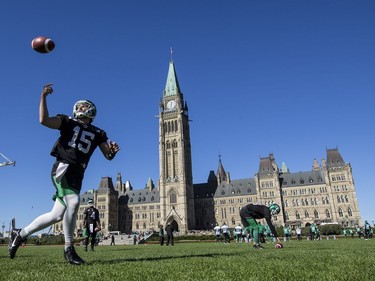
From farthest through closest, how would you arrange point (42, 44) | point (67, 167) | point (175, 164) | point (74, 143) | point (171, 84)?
point (171, 84) → point (175, 164) → point (42, 44) → point (74, 143) → point (67, 167)

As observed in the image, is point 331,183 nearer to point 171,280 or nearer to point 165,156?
point 165,156

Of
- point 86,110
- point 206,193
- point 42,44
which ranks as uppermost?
point 206,193

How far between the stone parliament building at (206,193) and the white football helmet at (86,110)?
85053 mm

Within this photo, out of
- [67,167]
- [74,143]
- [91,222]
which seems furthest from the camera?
[91,222]

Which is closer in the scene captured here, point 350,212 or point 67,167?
point 67,167

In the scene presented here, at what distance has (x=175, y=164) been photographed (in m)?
97.8

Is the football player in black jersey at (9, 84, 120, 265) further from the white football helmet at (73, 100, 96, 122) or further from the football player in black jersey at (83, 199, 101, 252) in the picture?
the football player in black jersey at (83, 199, 101, 252)

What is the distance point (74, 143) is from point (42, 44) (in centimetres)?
197

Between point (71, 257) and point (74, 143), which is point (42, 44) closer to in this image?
point (74, 143)

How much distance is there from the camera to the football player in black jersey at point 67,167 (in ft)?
18.2

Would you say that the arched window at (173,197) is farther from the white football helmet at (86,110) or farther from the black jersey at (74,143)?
the black jersey at (74,143)

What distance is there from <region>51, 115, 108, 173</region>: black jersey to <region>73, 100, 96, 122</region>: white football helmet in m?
0.21

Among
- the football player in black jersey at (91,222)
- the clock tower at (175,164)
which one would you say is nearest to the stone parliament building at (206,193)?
the clock tower at (175,164)

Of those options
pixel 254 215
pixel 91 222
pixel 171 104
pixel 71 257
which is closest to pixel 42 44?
pixel 71 257
